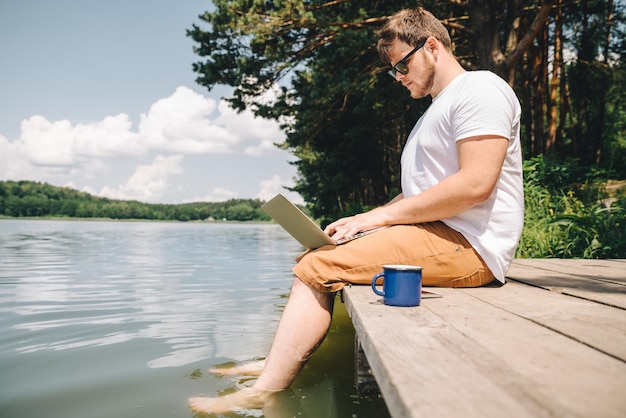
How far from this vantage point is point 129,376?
2.93 meters

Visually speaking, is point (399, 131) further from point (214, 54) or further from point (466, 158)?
point (466, 158)

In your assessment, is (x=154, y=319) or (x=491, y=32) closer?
(x=154, y=319)

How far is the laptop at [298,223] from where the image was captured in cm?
207

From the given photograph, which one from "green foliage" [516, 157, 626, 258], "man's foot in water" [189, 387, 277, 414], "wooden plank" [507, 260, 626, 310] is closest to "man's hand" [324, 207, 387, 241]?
"man's foot in water" [189, 387, 277, 414]

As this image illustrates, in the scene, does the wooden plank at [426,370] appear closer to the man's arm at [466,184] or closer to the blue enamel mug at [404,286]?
the blue enamel mug at [404,286]

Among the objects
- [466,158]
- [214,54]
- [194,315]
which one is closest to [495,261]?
[466,158]

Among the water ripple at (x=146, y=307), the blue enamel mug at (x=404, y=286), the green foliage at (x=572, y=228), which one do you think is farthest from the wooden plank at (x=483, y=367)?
the green foliage at (x=572, y=228)

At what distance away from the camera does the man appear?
2004mm

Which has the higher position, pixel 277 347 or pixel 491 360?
pixel 491 360

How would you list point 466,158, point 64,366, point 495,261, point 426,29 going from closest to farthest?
point 466,158 → point 495,261 → point 426,29 → point 64,366

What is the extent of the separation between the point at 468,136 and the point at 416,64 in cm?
55

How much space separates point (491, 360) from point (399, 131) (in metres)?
16.6

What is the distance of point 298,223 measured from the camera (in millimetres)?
2125

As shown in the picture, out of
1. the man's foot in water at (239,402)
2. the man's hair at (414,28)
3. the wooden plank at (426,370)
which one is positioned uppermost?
the man's hair at (414,28)
